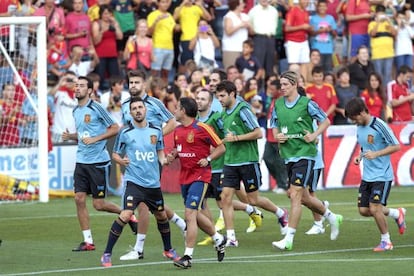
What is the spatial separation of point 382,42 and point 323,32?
155 centimetres

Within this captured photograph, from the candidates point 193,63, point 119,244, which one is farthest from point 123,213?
point 193,63

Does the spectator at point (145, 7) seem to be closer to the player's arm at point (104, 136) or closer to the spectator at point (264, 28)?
the spectator at point (264, 28)

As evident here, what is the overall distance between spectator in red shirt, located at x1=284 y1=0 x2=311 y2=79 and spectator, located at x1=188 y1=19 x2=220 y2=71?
1931 millimetres

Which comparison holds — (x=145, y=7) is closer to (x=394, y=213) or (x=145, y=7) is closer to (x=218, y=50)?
(x=218, y=50)

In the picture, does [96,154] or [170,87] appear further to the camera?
[170,87]

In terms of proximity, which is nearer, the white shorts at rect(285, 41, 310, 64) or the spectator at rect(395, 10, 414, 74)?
the white shorts at rect(285, 41, 310, 64)

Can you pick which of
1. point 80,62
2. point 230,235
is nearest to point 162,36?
point 80,62

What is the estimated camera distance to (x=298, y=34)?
29.3 meters

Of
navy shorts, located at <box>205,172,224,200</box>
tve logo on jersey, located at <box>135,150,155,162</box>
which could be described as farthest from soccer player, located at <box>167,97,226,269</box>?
navy shorts, located at <box>205,172,224,200</box>

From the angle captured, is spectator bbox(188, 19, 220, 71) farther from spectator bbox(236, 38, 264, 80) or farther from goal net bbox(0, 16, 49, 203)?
goal net bbox(0, 16, 49, 203)

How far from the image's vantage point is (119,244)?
1744cm

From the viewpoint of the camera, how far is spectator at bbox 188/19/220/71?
93.6 feet

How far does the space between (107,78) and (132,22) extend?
4.86 ft

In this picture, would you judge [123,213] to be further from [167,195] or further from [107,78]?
[107,78]
